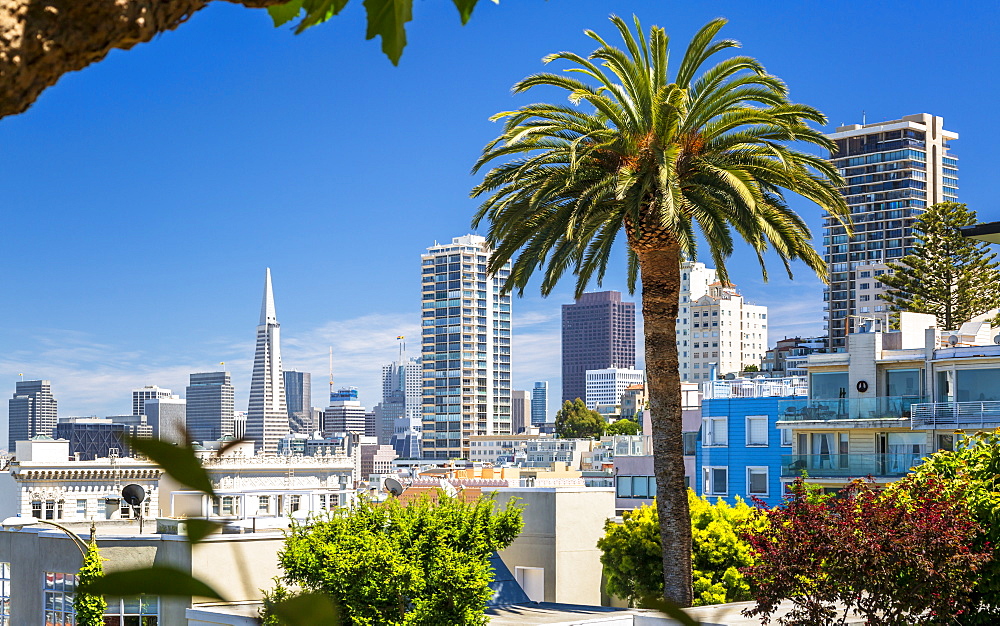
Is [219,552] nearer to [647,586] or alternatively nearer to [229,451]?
[229,451]

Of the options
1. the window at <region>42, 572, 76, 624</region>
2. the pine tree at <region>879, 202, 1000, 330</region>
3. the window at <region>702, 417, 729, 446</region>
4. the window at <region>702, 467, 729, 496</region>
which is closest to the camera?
the window at <region>42, 572, 76, 624</region>

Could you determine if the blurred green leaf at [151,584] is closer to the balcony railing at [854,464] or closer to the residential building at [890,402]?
the balcony railing at [854,464]

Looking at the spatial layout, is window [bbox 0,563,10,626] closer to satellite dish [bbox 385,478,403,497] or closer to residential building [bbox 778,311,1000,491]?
satellite dish [bbox 385,478,403,497]

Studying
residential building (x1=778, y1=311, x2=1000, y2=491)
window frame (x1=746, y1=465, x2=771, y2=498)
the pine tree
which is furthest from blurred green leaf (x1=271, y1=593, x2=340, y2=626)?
the pine tree

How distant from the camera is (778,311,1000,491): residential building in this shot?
39062 millimetres

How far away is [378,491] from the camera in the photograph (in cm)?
2491

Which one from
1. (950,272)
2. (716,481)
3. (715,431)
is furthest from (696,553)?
(950,272)

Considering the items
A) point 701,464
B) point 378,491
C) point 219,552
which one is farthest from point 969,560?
point 701,464

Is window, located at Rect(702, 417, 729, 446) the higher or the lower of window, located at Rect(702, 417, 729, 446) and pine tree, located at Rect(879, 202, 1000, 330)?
the lower

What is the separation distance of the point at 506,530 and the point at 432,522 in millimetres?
1840

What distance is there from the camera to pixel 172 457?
2.11ft

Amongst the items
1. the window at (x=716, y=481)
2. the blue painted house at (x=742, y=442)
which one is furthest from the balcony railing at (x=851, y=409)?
the window at (x=716, y=481)

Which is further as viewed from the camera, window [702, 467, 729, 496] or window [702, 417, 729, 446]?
window [702, 417, 729, 446]

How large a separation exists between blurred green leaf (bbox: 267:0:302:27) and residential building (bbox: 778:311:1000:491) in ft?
130
